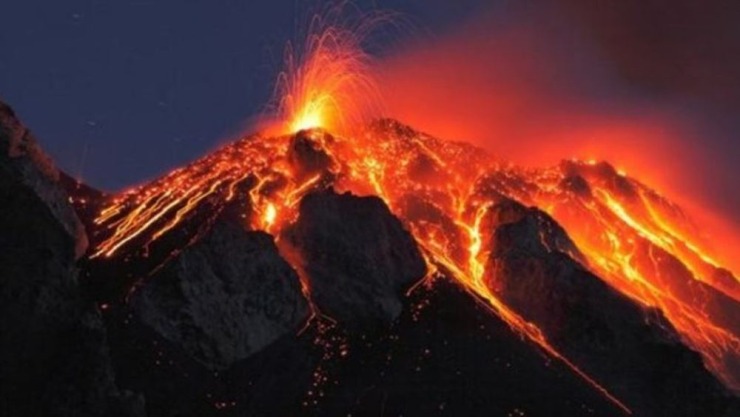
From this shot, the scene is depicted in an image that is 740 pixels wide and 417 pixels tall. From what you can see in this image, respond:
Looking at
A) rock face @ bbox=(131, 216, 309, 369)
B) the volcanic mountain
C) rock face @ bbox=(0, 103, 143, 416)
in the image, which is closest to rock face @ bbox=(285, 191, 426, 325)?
the volcanic mountain

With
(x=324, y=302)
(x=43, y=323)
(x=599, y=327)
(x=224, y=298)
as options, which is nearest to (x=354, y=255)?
(x=324, y=302)

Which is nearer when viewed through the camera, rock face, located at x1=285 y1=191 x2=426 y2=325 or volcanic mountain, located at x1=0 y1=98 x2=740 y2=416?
volcanic mountain, located at x1=0 y1=98 x2=740 y2=416

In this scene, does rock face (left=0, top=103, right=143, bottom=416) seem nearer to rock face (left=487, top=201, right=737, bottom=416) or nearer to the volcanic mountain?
the volcanic mountain

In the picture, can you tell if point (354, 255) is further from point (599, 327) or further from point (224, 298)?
point (599, 327)

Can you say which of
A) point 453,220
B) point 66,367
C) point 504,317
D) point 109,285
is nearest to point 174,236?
point 109,285

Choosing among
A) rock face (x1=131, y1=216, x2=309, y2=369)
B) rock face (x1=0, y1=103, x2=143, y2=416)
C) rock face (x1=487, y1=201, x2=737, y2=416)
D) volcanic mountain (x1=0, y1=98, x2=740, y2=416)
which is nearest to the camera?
rock face (x1=0, y1=103, x2=143, y2=416)

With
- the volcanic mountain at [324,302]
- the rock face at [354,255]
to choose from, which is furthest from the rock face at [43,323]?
the rock face at [354,255]
